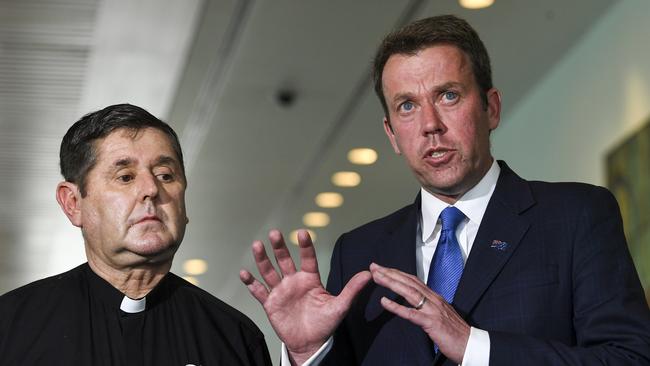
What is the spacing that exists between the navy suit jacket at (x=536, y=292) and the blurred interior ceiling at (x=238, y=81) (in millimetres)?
4083

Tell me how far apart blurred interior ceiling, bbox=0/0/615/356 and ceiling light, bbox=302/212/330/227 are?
0.80 ft

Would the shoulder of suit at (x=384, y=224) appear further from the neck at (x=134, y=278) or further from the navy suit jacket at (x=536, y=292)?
the neck at (x=134, y=278)

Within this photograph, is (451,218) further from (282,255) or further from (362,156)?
(362,156)

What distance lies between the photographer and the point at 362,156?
9.55 metres

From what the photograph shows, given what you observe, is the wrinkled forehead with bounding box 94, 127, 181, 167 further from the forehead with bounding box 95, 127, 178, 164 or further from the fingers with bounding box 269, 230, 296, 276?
the fingers with bounding box 269, 230, 296, 276

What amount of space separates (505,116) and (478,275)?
6176mm

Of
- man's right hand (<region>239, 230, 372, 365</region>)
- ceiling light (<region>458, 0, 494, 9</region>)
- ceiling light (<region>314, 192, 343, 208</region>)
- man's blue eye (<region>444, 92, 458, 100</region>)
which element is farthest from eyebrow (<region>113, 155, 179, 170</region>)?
ceiling light (<region>314, 192, 343, 208</region>)

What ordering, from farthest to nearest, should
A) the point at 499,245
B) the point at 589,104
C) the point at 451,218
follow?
the point at 589,104 → the point at 451,218 → the point at 499,245

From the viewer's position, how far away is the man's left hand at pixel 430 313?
2.37 meters

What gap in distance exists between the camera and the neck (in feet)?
9.37

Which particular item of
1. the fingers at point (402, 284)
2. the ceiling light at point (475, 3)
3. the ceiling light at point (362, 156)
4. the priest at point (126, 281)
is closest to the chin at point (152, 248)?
the priest at point (126, 281)

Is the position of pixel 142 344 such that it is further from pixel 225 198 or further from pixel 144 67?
pixel 225 198

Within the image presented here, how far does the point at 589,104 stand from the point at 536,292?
15.5 ft

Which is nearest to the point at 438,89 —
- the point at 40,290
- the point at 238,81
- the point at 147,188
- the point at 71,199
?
the point at 147,188
